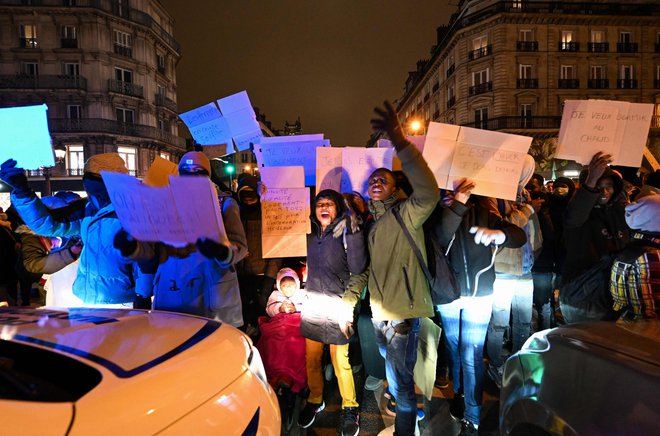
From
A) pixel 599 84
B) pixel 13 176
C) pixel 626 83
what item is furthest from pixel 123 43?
pixel 626 83

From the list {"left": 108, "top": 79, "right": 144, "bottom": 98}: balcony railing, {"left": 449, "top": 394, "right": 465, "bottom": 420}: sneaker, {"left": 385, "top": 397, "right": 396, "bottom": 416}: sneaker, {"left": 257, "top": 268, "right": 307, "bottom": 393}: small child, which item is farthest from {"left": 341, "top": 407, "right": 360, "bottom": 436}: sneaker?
{"left": 108, "top": 79, "right": 144, "bottom": 98}: balcony railing

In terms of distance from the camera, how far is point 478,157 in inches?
128

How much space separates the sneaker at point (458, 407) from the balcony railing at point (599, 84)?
46633 mm

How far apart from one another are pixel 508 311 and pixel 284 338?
244cm

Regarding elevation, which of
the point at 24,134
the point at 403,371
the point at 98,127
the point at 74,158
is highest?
the point at 98,127

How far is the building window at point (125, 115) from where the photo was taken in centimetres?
3697

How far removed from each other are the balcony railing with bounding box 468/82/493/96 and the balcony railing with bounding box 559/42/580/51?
7959 millimetres

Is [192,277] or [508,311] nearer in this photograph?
[192,277]

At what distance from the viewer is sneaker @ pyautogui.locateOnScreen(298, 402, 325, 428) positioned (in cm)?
355

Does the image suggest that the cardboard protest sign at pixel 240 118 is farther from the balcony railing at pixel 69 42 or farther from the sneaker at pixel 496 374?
the balcony railing at pixel 69 42

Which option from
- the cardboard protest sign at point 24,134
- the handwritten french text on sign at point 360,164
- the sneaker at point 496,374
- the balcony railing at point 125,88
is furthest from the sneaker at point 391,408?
the balcony railing at point 125,88

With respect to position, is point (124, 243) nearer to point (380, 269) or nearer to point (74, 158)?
point (380, 269)

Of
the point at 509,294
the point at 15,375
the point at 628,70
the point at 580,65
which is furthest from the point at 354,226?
the point at 628,70

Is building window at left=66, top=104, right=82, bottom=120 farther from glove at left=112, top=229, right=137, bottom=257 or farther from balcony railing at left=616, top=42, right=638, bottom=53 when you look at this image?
balcony railing at left=616, top=42, right=638, bottom=53
